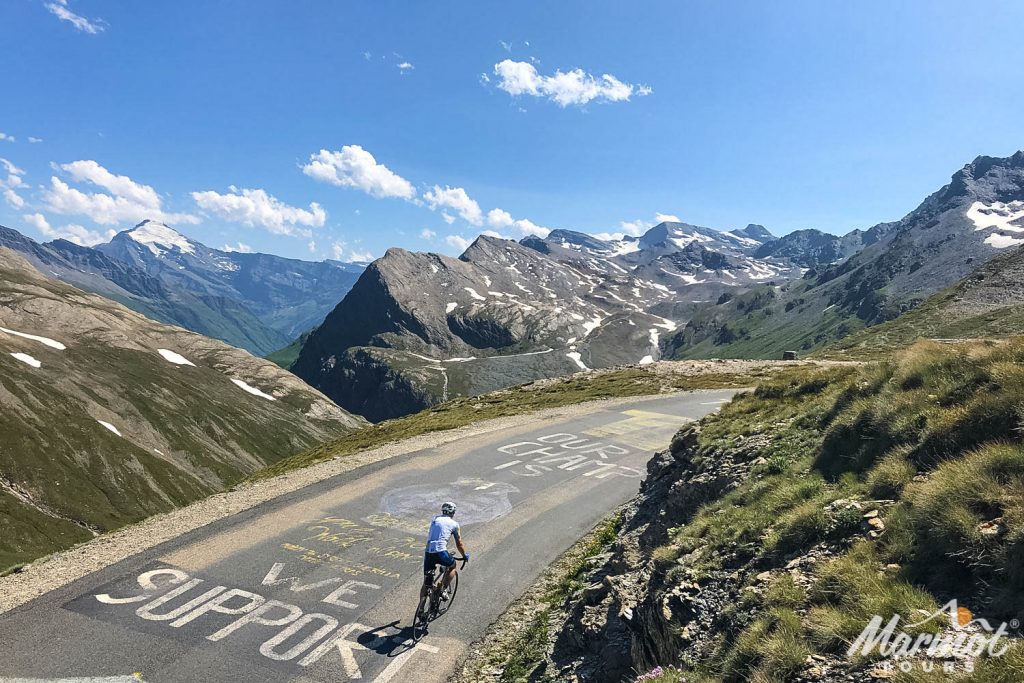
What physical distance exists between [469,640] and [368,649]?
97.5 inches

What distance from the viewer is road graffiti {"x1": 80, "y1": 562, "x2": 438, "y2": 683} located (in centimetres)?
1189

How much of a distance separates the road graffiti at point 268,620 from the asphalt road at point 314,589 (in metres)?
0.04

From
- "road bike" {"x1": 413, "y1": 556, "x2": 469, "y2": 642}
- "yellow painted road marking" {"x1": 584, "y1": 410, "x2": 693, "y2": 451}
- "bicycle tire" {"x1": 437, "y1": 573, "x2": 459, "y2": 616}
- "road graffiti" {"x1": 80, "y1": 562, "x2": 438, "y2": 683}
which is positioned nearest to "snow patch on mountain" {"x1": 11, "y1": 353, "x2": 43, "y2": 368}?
"yellow painted road marking" {"x1": 584, "y1": 410, "x2": 693, "y2": 451}

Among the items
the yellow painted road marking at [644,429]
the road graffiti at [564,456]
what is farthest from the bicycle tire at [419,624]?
the yellow painted road marking at [644,429]

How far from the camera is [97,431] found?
119688 mm

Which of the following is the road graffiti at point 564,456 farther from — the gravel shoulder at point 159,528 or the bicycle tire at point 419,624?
the bicycle tire at point 419,624

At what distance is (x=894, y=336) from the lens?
105 meters

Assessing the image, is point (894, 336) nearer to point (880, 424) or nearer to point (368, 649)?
point (880, 424)

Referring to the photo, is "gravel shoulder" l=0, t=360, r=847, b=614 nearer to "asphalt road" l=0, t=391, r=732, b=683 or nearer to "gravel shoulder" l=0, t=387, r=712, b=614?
"gravel shoulder" l=0, t=387, r=712, b=614

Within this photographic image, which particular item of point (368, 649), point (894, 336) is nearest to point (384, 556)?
point (368, 649)

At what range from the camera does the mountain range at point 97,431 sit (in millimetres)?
93750

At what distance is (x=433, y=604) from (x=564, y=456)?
1700 centimetres

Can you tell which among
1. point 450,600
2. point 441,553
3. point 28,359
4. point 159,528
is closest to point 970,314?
point 450,600

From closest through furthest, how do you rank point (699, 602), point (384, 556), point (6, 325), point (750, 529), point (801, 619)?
point (801, 619) → point (699, 602) → point (750, 529) → point (384, 556) → point (6, 325)
